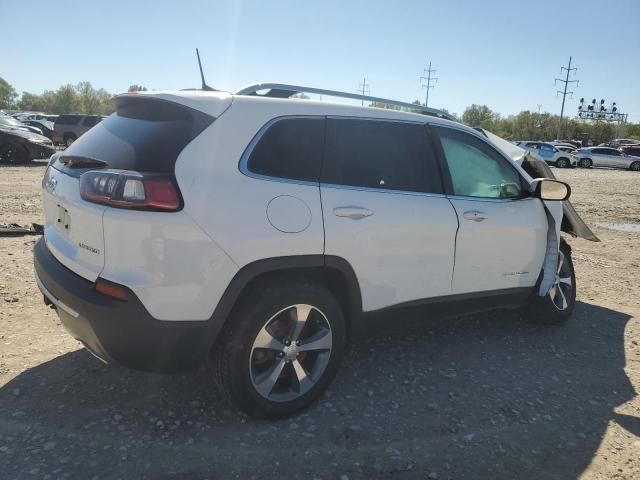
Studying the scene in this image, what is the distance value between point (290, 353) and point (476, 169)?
1.99 metres

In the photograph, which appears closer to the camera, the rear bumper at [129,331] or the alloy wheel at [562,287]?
the rear bumper at [129,331]

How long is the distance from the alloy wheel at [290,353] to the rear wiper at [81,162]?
122cm

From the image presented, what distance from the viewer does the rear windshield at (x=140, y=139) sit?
253 cm

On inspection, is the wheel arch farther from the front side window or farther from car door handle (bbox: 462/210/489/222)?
the front side window

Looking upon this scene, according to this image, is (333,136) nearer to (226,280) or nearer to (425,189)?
(425,189)

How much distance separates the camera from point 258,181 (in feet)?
8.66

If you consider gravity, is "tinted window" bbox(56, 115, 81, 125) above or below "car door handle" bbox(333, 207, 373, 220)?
above

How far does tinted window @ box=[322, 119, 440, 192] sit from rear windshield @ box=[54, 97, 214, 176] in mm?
786

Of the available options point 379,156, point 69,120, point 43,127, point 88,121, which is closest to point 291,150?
point 379,156

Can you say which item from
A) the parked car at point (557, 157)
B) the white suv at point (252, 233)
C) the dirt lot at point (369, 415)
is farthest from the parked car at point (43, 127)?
the white suv at point (252, 233)

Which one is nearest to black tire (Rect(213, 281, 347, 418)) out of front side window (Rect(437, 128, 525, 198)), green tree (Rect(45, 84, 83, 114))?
front side window (Rect(437, 128, 525, 198))

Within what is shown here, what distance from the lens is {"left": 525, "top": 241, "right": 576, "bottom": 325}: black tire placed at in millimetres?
4418

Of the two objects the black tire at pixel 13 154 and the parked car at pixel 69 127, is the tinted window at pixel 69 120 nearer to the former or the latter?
the parked car at pixel 69 127

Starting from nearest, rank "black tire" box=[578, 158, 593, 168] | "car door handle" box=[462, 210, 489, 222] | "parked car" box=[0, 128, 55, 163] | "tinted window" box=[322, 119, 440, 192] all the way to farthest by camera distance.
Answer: "tinted window" box=[322, 119, 440, 192]
"car door handle" box=[462, 210, 489, 222]
"parked car" box=[0, 128, 55, 163]
"black tire" box=[578, 158, 593, 168]
